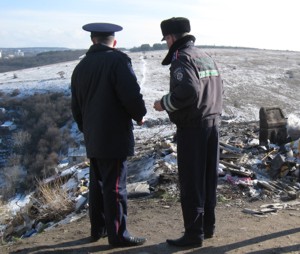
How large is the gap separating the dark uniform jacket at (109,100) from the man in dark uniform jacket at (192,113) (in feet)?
0.95

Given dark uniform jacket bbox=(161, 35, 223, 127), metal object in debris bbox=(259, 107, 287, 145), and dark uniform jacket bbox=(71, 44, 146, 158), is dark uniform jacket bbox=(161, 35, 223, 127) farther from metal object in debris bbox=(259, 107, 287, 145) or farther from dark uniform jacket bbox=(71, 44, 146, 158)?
metal object in debris bbox=(259, 107, 287, 145)

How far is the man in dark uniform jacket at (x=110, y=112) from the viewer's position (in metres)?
4.40

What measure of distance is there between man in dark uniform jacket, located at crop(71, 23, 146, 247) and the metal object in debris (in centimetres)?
538

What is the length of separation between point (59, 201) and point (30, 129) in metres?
39.2

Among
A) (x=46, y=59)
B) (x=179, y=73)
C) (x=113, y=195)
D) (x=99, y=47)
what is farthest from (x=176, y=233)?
(x=46, y=59)

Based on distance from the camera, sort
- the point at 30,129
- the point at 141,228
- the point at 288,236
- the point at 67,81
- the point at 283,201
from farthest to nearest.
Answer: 1. the point at 67,81
2. the point at 30,129
3. the point at 283,201
4. the point at 141,228
5. the point at 288,236

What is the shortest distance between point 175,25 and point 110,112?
3.37 ft

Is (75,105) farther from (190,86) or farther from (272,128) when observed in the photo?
(272,128)

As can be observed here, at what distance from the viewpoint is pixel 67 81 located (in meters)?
57.0

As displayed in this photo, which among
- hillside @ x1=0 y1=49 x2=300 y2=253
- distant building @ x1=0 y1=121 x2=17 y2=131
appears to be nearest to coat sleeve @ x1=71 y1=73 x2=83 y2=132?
hillside @ x1=0 y1=49 x2=300 y2=253

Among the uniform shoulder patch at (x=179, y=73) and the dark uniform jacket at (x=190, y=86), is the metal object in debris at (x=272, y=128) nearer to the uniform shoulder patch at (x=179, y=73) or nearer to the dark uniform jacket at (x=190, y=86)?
the dark uniform jacket at (x=190, y=86)

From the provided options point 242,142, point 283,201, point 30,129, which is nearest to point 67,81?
point 30,129

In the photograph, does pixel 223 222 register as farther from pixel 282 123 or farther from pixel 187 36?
pixel 282 123

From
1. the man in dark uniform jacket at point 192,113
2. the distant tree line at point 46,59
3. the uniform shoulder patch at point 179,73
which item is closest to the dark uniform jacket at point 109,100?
the man in dark uniform jacket at point 192,113
